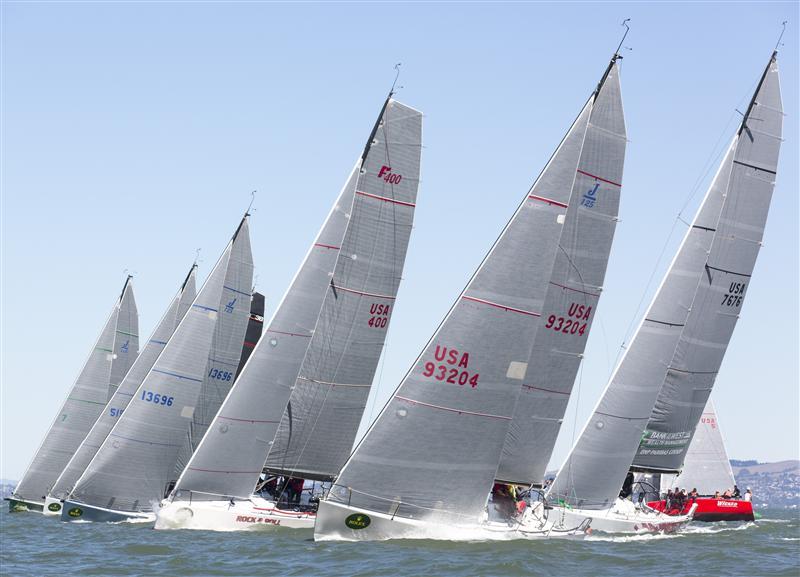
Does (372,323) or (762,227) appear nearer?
(372,323)

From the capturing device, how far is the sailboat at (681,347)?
33406 mm

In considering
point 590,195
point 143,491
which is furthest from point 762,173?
point 143,491

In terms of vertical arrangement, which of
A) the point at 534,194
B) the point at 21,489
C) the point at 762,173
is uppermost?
the point at 762,173

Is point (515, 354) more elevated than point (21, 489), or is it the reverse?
point (515, 354)

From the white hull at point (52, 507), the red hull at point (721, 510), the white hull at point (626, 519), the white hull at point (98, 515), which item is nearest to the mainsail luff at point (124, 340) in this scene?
the white hull at point (52, 507)

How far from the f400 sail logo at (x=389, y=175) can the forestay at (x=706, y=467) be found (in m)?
20.9

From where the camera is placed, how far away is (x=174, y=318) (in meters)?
43.2

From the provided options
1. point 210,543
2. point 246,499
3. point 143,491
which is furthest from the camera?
point 143,491

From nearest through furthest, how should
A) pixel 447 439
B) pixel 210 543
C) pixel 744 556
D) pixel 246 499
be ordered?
pixel 447 439, pixel 210 543, pixel 744 556, pixel 246 499

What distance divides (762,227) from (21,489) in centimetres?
2862

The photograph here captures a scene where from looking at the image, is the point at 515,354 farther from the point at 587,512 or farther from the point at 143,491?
the point at 143,491

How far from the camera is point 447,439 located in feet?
82.7

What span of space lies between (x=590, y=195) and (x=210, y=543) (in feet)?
41.8

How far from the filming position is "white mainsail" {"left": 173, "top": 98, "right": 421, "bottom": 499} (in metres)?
31.3
